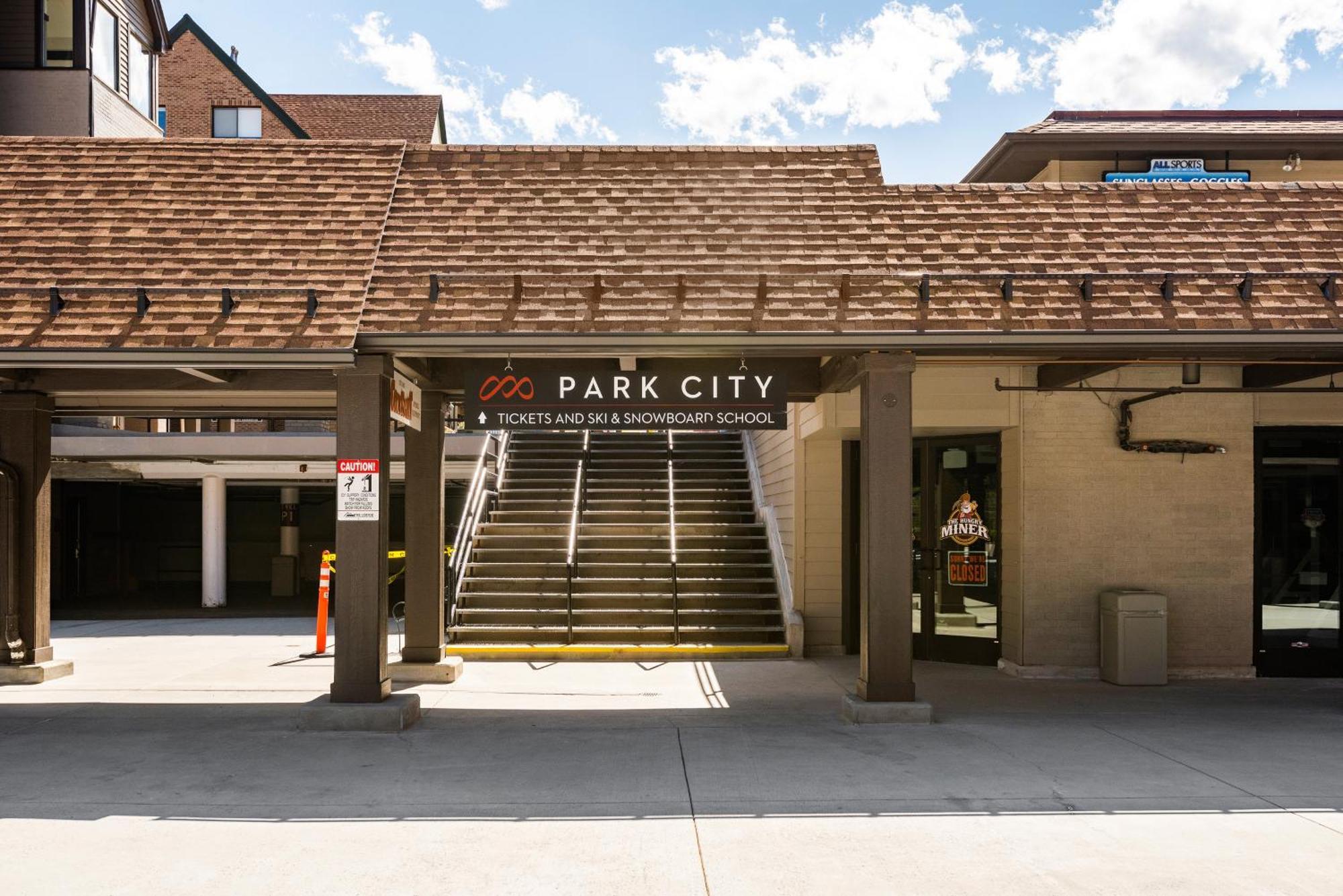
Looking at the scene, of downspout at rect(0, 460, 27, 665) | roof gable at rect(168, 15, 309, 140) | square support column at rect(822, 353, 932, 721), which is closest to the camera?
square support column at rect(822, 353, 932, 721)

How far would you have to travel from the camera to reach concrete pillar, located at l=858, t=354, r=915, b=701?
8.89 metres

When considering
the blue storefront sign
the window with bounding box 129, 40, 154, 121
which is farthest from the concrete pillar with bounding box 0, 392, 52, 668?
the window with bounding box 129, 40, 154, 121

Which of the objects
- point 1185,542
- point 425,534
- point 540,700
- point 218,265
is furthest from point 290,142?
point 1185,542

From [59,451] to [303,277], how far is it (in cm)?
1248

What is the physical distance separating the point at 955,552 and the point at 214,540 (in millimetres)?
14546

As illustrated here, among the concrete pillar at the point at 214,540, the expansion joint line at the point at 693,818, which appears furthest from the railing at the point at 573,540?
the concrete pillar at the point at 214,540

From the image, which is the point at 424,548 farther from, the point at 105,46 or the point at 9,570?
the point at 105,46

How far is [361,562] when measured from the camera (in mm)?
8859

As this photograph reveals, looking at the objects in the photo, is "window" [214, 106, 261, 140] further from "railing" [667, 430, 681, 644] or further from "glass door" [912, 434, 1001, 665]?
"glass door" [912, 434, 1001, 665]

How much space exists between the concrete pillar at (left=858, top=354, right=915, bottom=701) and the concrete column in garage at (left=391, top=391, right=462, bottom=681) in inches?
187

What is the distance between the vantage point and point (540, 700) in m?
10.2

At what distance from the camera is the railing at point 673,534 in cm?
1331

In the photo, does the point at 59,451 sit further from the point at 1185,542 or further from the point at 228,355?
the point at 1185,542

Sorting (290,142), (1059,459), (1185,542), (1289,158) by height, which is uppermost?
(1289,158)
